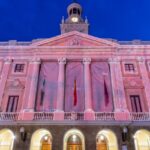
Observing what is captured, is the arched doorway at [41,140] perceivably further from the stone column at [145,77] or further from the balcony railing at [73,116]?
the stone column at [145,77]

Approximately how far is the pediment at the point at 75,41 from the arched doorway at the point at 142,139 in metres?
9.54

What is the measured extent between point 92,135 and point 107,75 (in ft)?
22.0

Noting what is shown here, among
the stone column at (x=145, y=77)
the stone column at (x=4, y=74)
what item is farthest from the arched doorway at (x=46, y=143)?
the stone column at (x=145, y=77)

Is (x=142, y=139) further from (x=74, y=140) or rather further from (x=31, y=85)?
(x=31, y=85)

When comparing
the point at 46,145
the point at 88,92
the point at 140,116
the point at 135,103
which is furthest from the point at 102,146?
the point at 135,103

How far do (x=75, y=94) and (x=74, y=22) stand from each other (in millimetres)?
18494

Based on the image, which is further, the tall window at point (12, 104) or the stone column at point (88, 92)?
the tall window at point (12, 104)

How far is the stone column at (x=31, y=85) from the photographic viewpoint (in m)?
20.6

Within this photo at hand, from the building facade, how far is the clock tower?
10513 mm

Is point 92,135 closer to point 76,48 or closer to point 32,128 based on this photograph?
point 32,128

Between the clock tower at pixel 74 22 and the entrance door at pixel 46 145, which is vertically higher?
the clock tower at pixel 74 22

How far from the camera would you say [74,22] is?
36500 millimetres

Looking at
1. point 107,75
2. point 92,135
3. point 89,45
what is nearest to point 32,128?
point 92,135

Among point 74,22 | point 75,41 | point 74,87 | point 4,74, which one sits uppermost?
point 74,22
